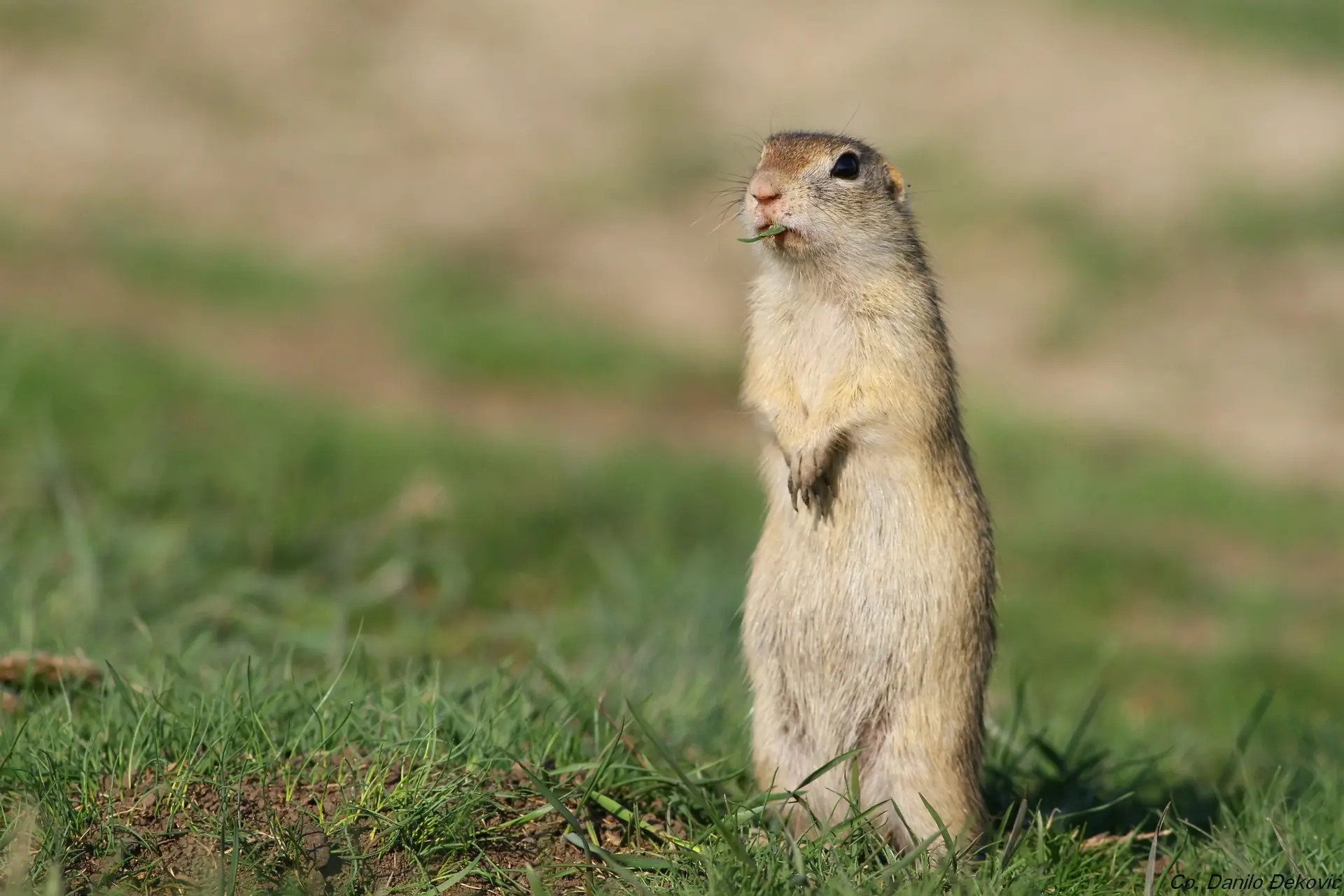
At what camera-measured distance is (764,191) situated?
3.37 meters

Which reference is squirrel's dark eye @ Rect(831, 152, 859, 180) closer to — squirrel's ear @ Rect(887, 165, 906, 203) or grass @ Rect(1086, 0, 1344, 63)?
squirrel's ear @ Rect(887, 165, 906, 203)

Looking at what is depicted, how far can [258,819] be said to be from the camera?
281 centimetres

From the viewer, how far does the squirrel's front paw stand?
128 inches

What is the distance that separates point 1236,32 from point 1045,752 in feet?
38.0

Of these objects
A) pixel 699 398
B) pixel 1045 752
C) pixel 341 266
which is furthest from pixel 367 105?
pixel 1045 752

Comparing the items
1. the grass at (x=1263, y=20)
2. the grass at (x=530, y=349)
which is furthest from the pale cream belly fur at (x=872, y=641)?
the grass at (x=1263, y=20)

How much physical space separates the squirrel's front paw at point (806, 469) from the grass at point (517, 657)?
2.04 ft

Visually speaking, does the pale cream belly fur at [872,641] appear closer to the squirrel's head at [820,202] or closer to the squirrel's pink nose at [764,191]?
the squirrel's head at [820,202]

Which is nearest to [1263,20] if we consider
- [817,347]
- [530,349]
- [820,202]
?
[530,349]

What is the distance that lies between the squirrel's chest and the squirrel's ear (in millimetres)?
469

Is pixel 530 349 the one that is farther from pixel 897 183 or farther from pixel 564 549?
pixel 897 183

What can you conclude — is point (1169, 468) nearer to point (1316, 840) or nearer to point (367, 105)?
point (1316, 840)

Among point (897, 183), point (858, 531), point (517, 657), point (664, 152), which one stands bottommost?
point (517, 657)

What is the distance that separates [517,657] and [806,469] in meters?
2.00
